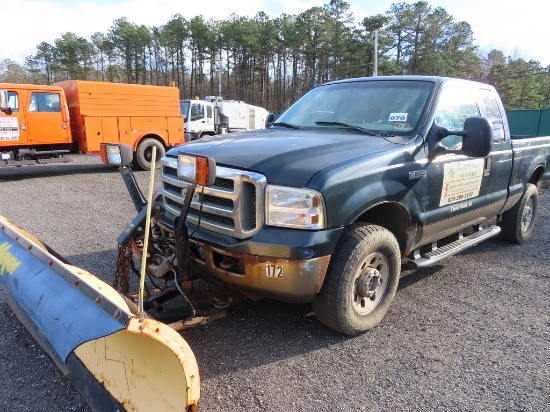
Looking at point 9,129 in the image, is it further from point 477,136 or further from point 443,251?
point 477,136

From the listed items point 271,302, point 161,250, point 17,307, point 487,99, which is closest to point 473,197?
point 487,99

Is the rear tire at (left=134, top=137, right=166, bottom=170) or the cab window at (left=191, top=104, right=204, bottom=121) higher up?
the cab window at (left=191, top=104, right=204, bottom=121)

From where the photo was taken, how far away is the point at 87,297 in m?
2.19

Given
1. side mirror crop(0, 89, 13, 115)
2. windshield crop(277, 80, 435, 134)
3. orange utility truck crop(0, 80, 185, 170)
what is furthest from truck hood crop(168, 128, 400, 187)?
side mirror crop(0, 89, 13, 115)

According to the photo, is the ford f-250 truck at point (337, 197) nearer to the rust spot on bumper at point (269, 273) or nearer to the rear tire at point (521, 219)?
the rust spot on bumper at point (269, 273)

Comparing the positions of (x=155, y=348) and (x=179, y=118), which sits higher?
(x=179, y=118)

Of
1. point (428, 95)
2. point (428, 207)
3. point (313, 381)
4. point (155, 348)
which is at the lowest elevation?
point (313, 381)

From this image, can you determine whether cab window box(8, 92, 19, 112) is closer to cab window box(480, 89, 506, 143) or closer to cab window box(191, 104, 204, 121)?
cab window box(191, 104, 204, 121)

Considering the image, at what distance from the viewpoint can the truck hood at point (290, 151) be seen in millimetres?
2742

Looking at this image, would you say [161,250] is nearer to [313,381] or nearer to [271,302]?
[271,302]

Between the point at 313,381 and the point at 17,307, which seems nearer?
the point at 313,381

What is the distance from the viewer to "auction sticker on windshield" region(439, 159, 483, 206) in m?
3.73

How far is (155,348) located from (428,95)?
310 centimetres

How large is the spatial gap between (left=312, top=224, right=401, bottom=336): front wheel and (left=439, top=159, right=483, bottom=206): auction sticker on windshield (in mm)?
875
